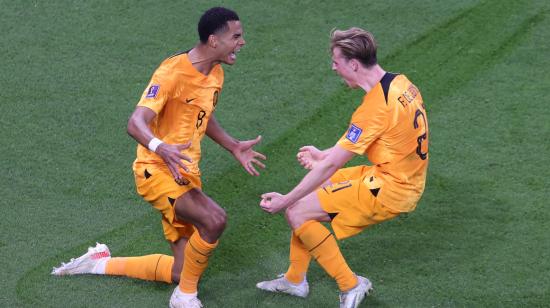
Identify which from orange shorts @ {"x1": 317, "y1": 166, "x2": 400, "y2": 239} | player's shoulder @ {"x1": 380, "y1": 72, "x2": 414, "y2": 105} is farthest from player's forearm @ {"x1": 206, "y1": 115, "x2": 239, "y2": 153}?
player's shoulder @ {"x1": 380, "y1": 72, "x2": 414, "y2": 105}

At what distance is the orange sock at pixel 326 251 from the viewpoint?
643cm

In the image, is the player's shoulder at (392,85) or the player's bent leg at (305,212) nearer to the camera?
the player's shoulder at (392,85)

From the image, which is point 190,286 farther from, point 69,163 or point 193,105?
point 69,163

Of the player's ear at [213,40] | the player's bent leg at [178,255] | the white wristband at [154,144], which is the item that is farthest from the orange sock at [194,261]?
the player's ear at [213,40]

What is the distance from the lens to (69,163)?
8148 mm

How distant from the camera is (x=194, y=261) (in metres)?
6.52

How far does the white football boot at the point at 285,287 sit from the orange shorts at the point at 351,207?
55cm

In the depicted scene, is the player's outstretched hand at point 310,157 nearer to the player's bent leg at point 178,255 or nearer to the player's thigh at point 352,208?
the player's thigh at point 352,208

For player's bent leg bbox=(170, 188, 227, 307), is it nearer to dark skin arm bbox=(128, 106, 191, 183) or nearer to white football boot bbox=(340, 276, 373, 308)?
dark skin arm bbox=(128, 106, 191, 183)

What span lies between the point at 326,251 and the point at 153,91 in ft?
5.28

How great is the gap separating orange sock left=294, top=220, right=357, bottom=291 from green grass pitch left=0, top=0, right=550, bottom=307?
1.00 ft

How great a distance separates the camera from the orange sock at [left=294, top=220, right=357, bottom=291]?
21.1 ft

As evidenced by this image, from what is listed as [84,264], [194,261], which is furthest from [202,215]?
[84,264]

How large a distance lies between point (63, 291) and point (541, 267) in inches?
138
